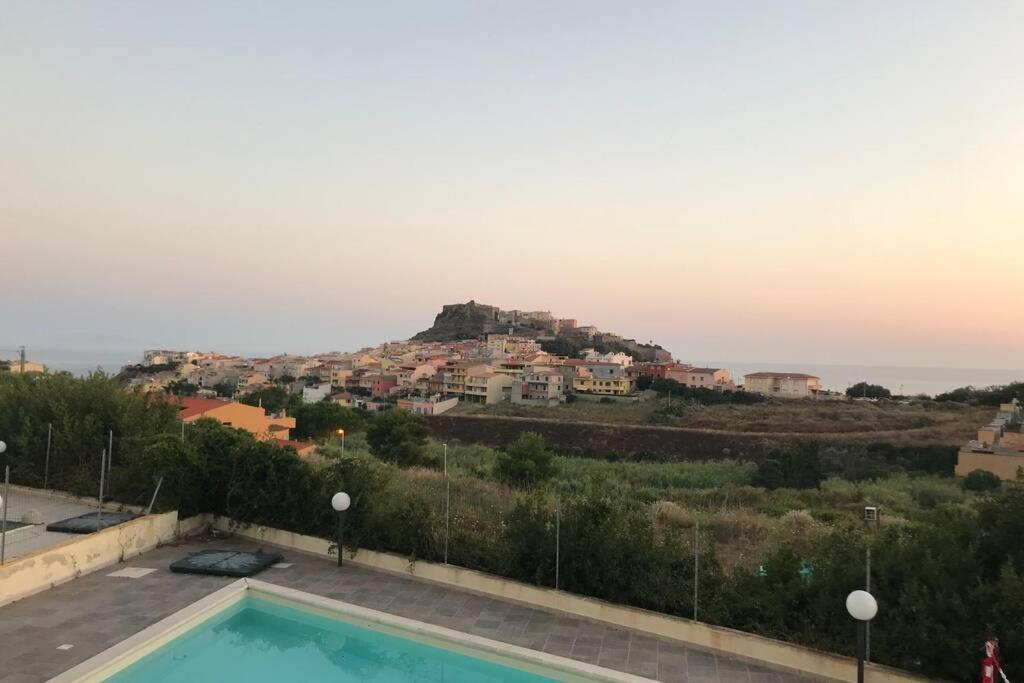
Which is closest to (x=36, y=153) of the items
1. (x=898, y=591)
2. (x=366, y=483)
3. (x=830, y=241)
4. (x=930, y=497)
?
(x=366, y=483)

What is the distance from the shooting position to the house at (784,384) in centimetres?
5669

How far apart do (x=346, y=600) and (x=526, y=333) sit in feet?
326

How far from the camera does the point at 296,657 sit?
5.66m

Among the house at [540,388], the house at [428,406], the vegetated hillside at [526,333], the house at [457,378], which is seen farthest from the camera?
the vegetated hillside at [526,333]

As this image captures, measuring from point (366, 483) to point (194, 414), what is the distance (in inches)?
668

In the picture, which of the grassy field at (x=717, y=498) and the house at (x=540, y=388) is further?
the house at (x=540, y=388)

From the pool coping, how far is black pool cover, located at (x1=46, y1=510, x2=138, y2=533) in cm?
238

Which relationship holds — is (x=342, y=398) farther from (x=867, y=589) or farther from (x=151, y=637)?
(x=867, y=589)

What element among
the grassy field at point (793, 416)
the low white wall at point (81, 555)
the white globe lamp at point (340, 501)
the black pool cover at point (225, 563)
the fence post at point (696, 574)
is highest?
the white globe lamp at point (340, 501)

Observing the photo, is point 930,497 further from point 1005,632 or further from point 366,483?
point 366,483

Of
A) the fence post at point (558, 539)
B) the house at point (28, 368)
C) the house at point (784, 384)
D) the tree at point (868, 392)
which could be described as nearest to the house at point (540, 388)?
the house at point (784, 384)

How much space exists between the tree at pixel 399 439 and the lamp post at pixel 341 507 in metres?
14.8

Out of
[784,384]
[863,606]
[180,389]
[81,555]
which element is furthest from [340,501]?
[784,384]

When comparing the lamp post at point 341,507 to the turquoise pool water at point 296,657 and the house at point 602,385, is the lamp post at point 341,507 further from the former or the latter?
the house at point 602,385
